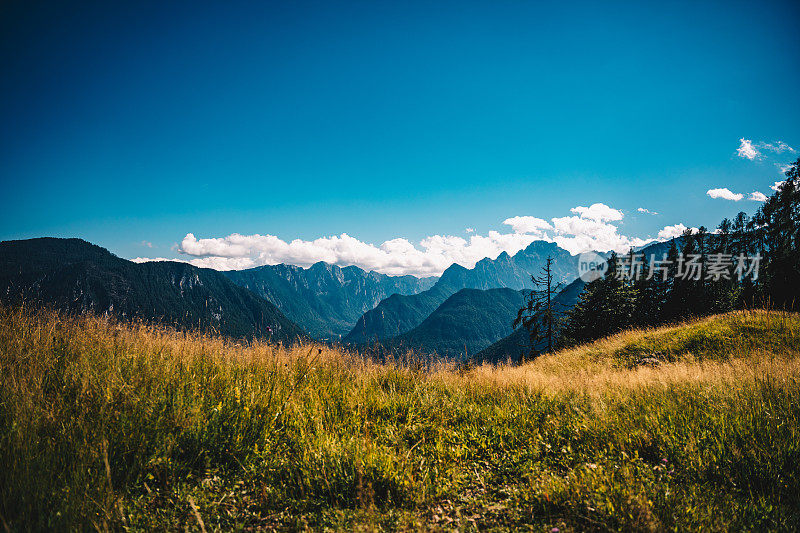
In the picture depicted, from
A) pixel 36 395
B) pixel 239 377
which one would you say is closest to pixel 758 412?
pixel 239 377

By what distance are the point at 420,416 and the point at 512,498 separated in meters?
1.74

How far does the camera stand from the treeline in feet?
112

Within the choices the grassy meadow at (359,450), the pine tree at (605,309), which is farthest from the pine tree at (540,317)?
the grassy meadow at (359,450)

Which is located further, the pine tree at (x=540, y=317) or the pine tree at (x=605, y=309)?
the pine tree at (x=605, y=309)

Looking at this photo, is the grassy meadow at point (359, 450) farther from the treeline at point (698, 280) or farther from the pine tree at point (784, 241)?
the pine tree at point (784, 241)

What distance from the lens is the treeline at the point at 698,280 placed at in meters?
34.1

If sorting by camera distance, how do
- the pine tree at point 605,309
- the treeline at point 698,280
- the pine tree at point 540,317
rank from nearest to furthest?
the pine tree at point 540,317 → the treeline at point 698,280 → the pine tree at point 605,309

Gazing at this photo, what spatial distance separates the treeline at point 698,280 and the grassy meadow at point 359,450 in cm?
3116

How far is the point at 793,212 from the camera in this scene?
3469cm

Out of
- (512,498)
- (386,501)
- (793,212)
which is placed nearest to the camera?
(386,501)

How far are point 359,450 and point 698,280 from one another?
5491 cm

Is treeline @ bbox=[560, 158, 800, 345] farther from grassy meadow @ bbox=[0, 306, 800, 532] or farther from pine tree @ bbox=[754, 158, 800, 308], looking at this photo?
grassy meadow @ bbox=[0, 306, 800, 532]

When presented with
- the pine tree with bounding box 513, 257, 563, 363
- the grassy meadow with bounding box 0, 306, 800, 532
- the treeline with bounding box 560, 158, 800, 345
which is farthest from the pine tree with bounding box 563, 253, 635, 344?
the grassy meadow with bounding box 0, 306, 800, 532

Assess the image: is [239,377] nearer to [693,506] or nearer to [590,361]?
[693,506]
